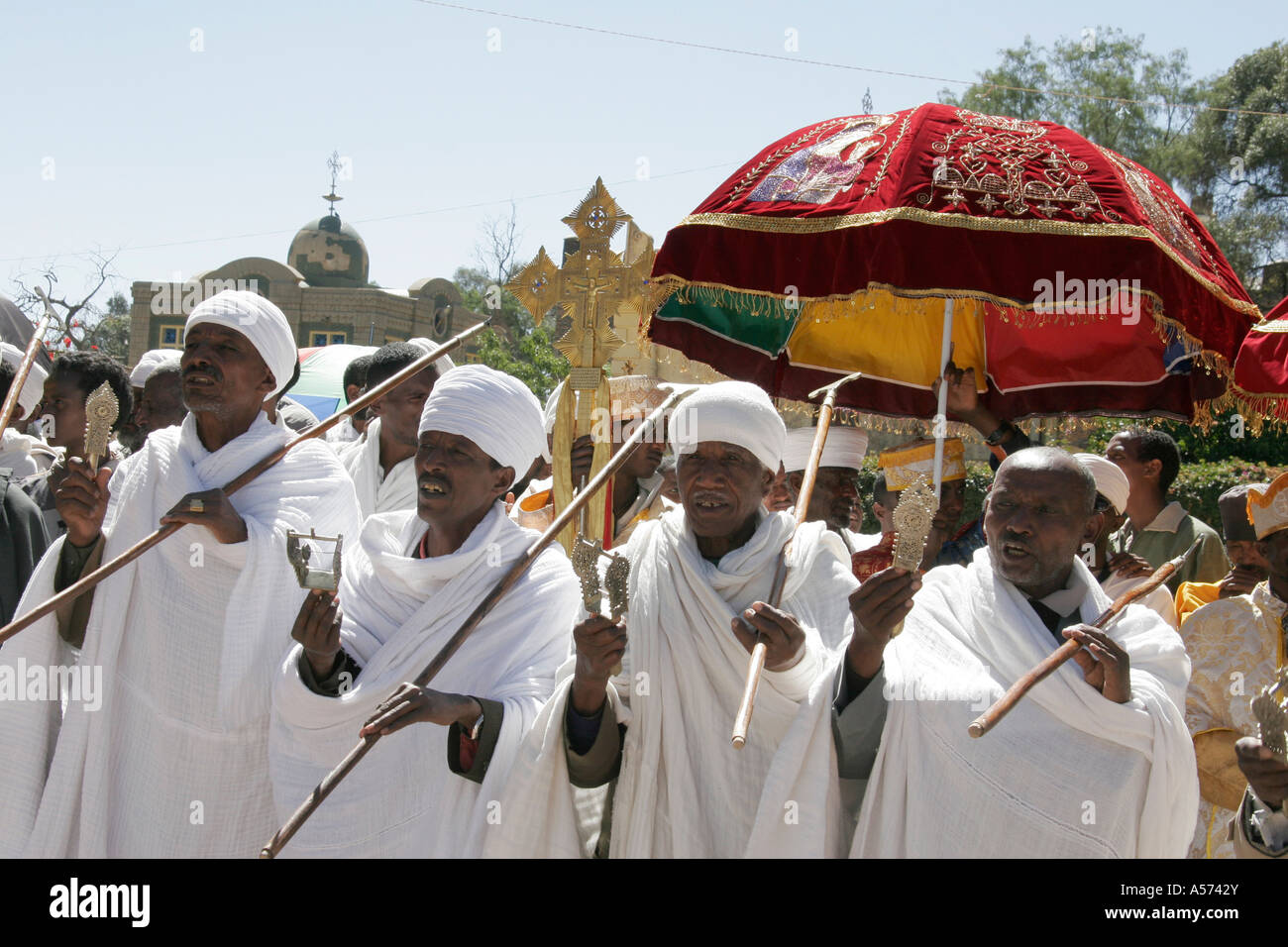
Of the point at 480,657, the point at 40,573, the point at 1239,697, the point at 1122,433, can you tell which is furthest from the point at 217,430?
the point at 1122,433

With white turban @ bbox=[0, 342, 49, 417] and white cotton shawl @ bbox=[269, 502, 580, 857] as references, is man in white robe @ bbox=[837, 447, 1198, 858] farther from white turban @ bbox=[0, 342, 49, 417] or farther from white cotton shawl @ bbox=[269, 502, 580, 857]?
white turban @ bbox=[0, 342, 49, 417]

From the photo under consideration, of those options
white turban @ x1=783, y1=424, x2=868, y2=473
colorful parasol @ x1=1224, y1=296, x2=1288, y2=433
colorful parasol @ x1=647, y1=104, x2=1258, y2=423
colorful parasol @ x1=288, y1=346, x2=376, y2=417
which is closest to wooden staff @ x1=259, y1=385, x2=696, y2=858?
colorful parasol @ x1=647, y1=104, x2=1258, y2=423

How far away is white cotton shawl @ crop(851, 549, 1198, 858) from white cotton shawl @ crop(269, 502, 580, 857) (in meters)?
1.06

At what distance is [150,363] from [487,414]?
3.07 m

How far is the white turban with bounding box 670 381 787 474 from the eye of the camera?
156 inches

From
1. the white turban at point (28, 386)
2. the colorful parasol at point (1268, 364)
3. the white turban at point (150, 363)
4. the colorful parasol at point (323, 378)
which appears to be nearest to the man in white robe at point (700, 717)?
the colorful parasol at point (1268, 364)

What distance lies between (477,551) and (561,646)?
0.40 metres

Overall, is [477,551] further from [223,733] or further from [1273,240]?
[1273,240]

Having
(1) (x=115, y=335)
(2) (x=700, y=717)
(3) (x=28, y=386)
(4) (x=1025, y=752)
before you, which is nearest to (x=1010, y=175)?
(4) (x=1025, y=752)

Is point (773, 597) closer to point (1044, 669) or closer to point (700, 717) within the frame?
point (700, 717)

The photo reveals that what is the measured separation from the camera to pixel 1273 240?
3080 cm

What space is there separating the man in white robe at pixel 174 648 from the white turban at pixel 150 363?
158 centimetres

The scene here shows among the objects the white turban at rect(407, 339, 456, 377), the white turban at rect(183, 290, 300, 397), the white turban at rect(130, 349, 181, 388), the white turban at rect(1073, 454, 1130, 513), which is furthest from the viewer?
the white turban at rect(130, 349, 181, 388)

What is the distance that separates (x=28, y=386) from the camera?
640cm
